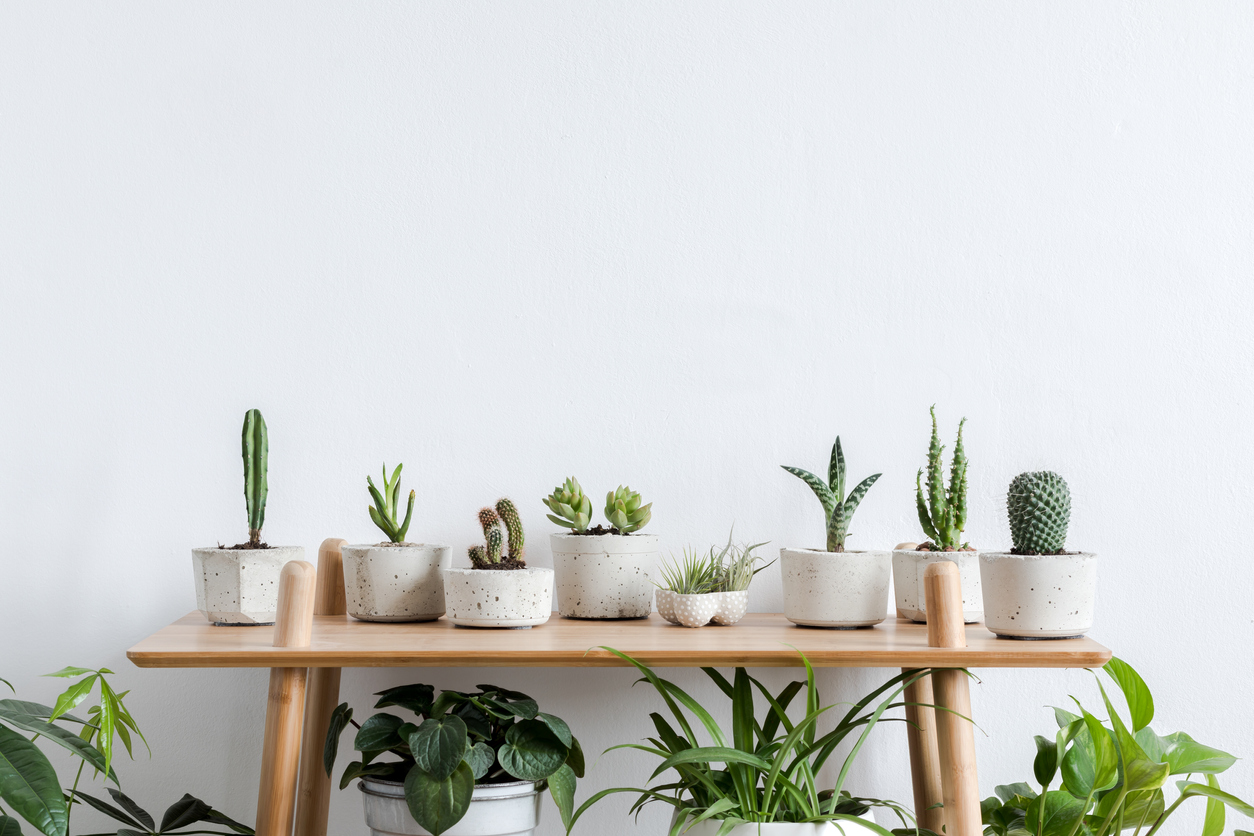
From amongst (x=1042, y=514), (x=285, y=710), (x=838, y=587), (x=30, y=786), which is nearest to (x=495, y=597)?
(x=285, y=710)

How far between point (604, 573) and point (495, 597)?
14 centimetres

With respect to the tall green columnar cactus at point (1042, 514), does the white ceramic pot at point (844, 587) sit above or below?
below

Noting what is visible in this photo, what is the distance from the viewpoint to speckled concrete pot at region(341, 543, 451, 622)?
3.55ft

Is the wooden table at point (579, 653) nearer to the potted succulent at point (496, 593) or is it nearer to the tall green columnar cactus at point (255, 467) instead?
the potted succulent at point (496, 593)

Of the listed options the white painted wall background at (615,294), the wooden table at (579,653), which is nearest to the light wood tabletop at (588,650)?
the wooden table at (579,653)

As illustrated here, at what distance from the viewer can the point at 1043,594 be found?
0.96 m

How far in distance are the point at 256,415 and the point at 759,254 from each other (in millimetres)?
669

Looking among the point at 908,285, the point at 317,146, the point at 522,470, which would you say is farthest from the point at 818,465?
the point at 317,146

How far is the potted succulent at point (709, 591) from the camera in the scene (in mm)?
1071

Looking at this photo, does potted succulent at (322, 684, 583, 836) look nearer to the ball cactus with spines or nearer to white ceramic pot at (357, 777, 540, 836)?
white ceramic pot at (357, 777, 540, 836)

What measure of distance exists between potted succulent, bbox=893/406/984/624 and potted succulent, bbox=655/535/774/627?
0.59ft

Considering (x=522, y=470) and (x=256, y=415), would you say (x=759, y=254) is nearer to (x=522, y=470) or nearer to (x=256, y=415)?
(x=522, y=470)

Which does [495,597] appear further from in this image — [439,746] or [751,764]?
[751,764]

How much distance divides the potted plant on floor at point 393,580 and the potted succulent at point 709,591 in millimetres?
264
